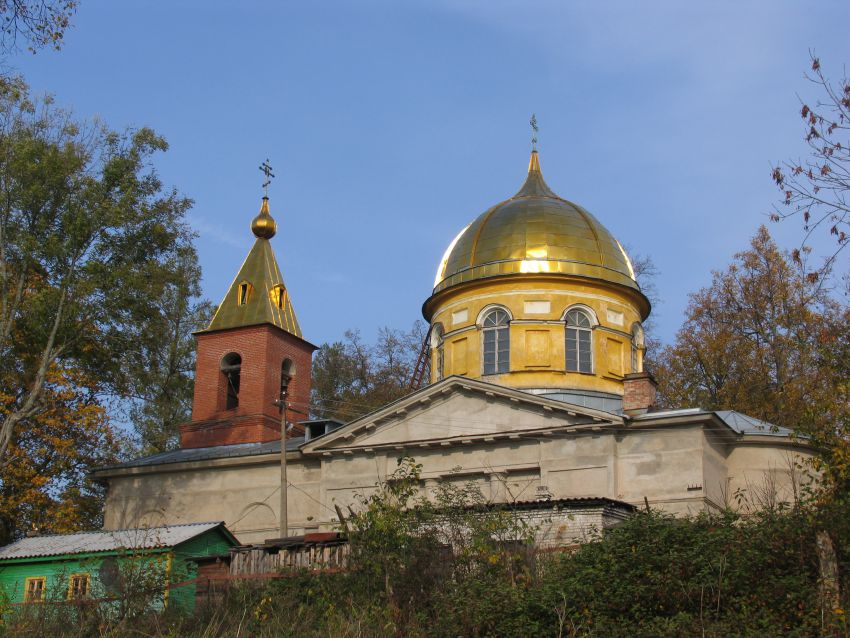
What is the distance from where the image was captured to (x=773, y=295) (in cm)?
3456

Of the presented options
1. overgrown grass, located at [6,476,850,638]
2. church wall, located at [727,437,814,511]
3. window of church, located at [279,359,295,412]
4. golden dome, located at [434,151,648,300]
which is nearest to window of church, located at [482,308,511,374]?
golden dome, located at [434,151,648,300]

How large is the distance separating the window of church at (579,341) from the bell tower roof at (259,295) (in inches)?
302

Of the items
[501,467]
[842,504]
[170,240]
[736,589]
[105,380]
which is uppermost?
[170,240]

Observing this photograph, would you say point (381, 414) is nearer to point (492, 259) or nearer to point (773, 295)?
point (492, 259)

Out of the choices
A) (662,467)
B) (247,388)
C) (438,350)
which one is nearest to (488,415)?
(662,467)

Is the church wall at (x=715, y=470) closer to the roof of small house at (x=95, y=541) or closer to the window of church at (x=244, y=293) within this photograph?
the roof of small house at (x=95, y=541)

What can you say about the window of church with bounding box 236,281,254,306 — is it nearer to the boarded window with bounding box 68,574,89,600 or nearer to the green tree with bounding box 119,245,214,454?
the green tree with bounding box 119,245,214,454

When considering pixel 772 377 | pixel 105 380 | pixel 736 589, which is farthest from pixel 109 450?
pixel 736 589

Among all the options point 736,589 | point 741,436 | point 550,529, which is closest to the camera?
point 736,589

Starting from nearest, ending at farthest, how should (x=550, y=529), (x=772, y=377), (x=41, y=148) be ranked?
(x=550, y=529) < (x=41, y=148) < (x=772, y=377)

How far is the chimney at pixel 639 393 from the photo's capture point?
86.2ft

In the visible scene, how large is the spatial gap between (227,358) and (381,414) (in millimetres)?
6383

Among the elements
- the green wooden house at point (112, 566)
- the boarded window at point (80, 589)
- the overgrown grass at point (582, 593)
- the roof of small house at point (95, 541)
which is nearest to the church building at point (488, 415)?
the roof of small house at point (95, 541)

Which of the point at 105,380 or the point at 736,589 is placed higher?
the point at 105,380
